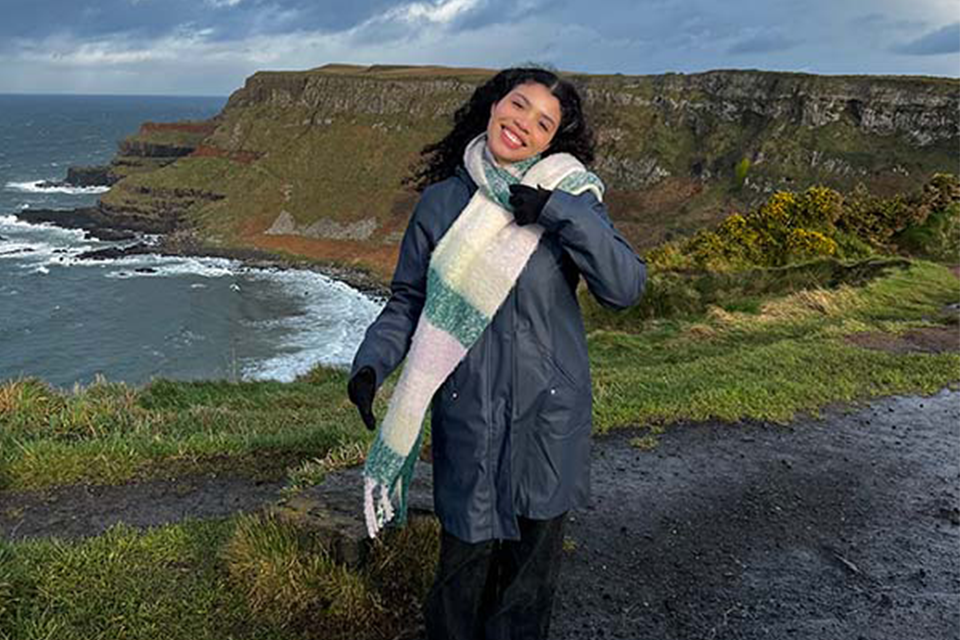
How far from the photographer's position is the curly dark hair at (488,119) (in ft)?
10.1

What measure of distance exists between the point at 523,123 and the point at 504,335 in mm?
813

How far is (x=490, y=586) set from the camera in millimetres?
3457

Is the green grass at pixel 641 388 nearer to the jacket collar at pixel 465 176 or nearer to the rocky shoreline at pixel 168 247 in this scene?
the jacket collar at pixel 465 176

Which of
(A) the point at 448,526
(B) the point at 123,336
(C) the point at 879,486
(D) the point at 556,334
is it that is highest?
(D) the point at 556,334

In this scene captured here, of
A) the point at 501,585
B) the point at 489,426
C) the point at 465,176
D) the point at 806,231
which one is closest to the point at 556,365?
the point at 489,426

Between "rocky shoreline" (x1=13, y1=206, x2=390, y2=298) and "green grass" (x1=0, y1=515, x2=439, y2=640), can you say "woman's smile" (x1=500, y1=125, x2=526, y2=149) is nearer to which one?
"green grass" (x1=0, y1=515, x2=439, y2=640)

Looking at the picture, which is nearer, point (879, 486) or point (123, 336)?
point (879, 486)

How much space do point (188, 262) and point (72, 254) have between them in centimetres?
942

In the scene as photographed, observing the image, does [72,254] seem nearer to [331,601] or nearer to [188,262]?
[188,262]

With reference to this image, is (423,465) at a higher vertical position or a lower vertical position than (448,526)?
lower

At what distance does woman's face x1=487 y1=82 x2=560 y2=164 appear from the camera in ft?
9.80

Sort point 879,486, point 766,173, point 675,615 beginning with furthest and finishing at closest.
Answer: point 766,173 → point 879,486 → point 675,615

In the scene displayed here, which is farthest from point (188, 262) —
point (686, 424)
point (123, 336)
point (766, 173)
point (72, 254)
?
point (686, 424)

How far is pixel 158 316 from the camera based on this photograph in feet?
159
